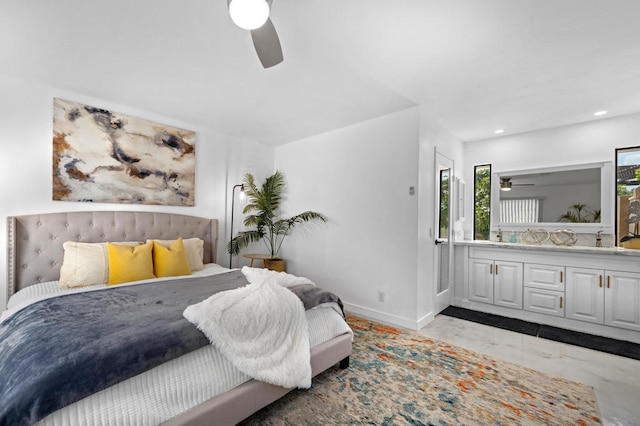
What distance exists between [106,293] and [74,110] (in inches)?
81.0

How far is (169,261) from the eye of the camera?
9.68 ft

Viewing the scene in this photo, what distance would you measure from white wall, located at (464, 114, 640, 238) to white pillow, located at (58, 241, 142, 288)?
15.5ft

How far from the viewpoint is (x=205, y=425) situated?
144 centimetres

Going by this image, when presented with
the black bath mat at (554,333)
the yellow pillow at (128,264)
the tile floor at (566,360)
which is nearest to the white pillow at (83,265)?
the yellow pillow at (128,264)

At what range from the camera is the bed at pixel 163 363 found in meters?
1.28

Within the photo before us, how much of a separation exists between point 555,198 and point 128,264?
5.14 metres

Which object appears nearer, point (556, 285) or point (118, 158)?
point (118, 158)

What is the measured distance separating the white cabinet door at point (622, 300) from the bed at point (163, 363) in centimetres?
295

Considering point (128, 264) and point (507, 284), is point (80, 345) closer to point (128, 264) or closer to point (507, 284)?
point (128, 264)

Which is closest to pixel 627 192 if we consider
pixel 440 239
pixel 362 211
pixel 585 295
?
pixel 585 295

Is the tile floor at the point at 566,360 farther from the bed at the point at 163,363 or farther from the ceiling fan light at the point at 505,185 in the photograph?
the ceiling fan light at the point at 505,185

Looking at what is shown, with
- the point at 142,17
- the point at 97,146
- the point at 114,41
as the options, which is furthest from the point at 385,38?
the point at 97,146

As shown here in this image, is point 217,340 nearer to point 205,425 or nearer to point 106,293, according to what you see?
point 205,425

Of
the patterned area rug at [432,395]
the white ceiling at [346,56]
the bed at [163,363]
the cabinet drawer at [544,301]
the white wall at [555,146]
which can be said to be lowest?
the patterned area rug at [432,395]
